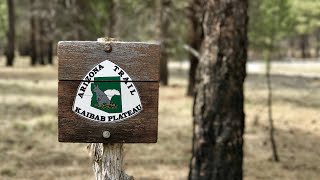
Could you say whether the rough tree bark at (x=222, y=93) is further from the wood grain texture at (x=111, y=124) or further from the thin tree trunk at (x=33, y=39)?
the thin tree trunk at (x=33, y=39)

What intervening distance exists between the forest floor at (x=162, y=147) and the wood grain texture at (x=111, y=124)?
5072 mm

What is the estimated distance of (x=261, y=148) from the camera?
33.5 feet

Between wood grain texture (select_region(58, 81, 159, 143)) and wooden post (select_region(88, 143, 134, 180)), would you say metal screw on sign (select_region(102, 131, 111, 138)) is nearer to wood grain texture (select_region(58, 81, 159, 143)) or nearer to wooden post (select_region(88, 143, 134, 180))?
wood grain texture (select_region(58, 81, 159, 143))

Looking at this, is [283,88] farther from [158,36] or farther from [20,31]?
[20,31]

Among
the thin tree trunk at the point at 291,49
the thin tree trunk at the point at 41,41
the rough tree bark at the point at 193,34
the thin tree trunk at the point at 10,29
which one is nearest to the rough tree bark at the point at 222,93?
the rough tree bark at the point at 193,34

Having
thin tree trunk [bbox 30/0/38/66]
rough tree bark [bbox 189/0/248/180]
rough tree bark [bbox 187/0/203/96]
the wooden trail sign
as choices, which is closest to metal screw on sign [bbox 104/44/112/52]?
the wooden trail sign

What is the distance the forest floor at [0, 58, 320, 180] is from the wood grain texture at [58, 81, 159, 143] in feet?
16.6

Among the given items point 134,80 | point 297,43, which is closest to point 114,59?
point 134,80

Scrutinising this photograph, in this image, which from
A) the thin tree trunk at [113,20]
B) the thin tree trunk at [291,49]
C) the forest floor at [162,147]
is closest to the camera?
the forest floor at [162,147]

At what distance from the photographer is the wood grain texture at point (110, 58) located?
106 inches

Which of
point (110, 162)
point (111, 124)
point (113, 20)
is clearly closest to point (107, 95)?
point (111, 124)

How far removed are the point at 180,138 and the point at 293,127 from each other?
2.96 m

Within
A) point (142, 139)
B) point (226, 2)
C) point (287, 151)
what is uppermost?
point (226, 2)

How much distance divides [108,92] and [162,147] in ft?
24.2
